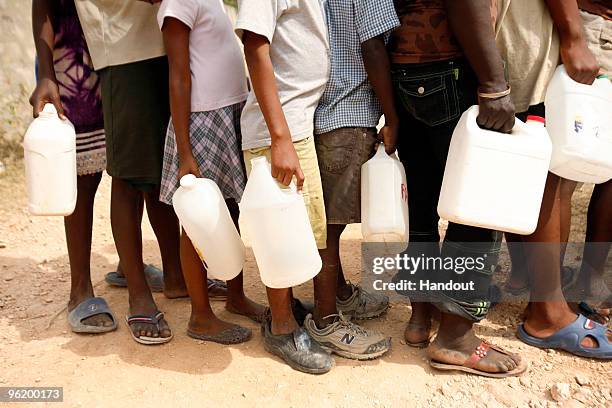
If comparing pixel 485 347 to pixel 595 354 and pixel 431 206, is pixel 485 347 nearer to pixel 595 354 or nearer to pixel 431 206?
pixel 595 354

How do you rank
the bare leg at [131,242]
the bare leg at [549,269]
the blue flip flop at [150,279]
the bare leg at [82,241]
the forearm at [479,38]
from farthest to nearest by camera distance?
the blue flip flop at [150,279], the bare leg at [82,241], the bare leg at [131,242], the bare leg at [549,269], the forearm at [479,38]

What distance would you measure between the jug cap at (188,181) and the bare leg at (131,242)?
20.3 inches

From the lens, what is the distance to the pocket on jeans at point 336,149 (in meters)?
2.44

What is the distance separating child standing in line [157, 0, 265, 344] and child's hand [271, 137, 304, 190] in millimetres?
311

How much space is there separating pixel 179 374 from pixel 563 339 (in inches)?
61.0

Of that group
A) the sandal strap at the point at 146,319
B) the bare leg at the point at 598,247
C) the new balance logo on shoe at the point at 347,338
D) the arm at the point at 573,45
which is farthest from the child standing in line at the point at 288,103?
the bare leg at the point at 598,247

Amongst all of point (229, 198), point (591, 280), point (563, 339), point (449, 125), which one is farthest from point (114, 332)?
point (591, 280)

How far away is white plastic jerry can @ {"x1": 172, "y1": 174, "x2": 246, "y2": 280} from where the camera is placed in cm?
238

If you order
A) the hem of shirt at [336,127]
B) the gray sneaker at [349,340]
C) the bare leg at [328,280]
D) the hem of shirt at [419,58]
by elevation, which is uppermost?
the hem of shirt at [419,58]

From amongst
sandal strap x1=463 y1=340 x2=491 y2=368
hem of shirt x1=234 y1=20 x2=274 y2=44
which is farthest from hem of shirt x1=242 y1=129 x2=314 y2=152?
sandal strap x1=463 y1=340 x2=491 y2=368

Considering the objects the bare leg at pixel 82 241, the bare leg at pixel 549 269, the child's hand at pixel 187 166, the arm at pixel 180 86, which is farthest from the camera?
the bare leg at pixel 82 241

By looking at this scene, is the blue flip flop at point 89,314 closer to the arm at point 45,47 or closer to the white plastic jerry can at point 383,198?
the arm at point 45,47

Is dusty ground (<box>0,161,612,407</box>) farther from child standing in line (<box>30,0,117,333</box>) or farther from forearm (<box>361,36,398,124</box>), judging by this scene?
forearm (<box>361,36,398,124</box>)

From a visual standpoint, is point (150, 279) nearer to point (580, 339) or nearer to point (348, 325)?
point (348, 325)
